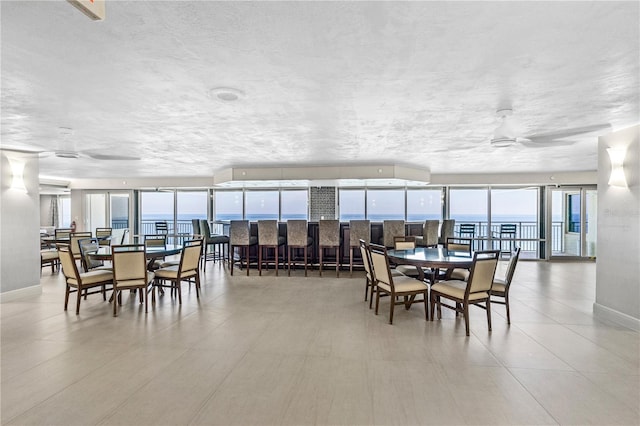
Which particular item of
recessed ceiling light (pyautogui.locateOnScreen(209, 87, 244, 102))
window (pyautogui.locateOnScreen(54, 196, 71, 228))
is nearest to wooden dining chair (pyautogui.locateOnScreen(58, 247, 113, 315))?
recessed ceiling light (pyautogui.locateOnScreen(209, 87, 244, 102))

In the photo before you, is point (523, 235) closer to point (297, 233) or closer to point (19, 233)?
point (297, 233)

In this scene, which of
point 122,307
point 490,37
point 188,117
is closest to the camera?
point 490,37

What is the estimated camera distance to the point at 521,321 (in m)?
3.99

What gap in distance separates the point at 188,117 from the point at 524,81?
133 inches

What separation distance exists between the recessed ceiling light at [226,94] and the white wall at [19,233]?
4.38m

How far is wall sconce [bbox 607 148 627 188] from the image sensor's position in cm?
399

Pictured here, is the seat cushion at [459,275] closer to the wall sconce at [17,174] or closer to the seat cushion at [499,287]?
the seat cushion at [499,287]

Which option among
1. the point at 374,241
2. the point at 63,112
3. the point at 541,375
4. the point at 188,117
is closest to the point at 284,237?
the point at 374,241

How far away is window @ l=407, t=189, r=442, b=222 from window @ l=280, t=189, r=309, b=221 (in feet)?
10.6

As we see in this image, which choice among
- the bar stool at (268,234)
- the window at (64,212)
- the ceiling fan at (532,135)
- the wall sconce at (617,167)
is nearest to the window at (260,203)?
the bar stool at (268,234)

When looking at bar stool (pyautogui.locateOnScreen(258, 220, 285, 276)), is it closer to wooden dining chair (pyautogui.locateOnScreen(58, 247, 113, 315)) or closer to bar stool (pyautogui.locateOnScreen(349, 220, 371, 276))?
bar stool (pyautogui.locateOnScreen(349, 220, 371, 276))

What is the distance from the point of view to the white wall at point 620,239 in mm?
3809

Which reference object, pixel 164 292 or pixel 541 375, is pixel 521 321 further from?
pixel 164 292

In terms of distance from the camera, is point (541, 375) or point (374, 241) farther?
point (374, 241)
